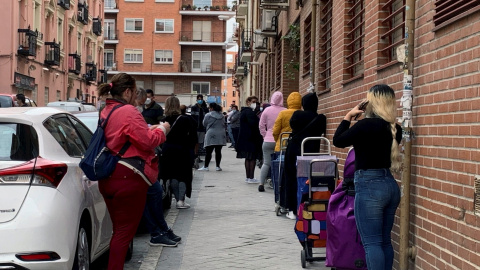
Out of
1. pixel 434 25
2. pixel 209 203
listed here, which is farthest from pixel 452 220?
pixel 209 203

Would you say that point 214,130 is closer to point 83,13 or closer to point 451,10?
point 451,10

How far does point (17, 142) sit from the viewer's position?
18.1ft

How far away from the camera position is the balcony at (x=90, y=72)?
49969 millimetres

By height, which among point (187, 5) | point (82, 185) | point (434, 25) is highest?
point (187, 5)

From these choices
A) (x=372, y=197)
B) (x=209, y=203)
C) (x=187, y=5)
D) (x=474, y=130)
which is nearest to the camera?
(x=474, y=130)

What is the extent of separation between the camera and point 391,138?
5.64 m

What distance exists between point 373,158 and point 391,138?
0.21 meters

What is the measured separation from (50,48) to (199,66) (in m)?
33.2

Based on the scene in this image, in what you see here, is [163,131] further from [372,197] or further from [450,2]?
[450,2]

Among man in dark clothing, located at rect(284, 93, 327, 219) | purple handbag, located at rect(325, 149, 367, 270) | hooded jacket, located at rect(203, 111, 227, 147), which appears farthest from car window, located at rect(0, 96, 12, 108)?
purple handbag, located at rect(325, 149, 367, 270)

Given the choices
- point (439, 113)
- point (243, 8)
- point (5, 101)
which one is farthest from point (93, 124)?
point (243, 8)

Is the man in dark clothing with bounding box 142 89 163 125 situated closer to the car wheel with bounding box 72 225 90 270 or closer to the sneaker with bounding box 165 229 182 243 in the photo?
the sneaker with bounding box 165 229 182 243

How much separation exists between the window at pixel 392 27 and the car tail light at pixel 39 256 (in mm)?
A: 3819

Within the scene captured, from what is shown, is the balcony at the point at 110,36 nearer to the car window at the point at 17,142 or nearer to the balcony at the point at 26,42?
the balcony at the point at 26,42
